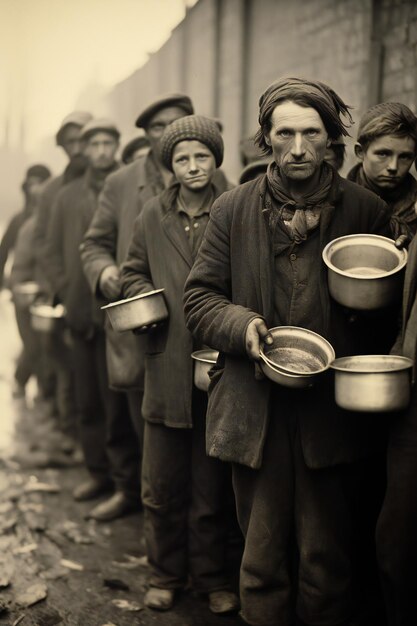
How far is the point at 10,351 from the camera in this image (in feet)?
43.4

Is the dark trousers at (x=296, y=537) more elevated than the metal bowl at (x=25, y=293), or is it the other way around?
the metal bowl at (x=25, y=293)

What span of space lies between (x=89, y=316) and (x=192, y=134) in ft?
7.81

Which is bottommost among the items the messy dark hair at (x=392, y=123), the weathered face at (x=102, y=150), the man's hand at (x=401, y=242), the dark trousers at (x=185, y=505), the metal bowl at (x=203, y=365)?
the dark trousers at (x=185, y=505)

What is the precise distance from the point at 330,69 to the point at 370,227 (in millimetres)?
4262

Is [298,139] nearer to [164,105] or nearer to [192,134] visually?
[192,134]

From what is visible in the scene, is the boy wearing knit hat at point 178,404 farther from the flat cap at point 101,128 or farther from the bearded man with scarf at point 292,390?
the flat cap at point 101,128

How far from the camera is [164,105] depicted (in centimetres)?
532

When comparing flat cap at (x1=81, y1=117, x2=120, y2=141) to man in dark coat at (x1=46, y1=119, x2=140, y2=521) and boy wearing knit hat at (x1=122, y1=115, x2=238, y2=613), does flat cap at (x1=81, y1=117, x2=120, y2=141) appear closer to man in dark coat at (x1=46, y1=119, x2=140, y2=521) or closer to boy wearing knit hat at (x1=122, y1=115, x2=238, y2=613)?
man in dark coat at (x1=46, y1=119, x2=140, y2=521)

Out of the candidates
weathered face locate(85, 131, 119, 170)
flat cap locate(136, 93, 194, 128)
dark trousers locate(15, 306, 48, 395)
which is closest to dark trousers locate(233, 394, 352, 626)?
flat cap locate(136, 93, 194, 128)

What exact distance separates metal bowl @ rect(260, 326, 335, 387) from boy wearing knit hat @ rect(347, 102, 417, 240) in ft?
2.90

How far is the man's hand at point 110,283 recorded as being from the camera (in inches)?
199

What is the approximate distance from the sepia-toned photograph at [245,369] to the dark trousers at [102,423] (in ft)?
0.06

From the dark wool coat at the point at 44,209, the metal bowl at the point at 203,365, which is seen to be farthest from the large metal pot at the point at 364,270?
the dark wool coat at the point at 44,209

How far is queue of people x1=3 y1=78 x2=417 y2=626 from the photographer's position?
3.33 meters
